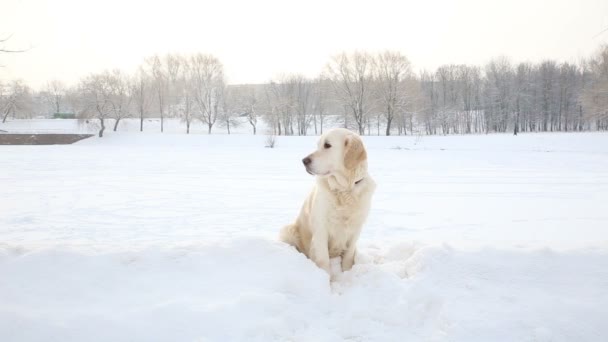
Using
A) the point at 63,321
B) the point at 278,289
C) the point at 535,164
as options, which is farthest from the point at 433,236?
the point at 535,164

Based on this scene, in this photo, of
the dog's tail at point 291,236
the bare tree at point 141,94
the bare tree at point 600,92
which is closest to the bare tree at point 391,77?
the bare tree at point 600,92

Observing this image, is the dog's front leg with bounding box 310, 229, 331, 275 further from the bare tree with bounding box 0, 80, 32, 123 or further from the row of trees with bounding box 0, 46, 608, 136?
the bare tree with bounding box 0, 80, 32, 123

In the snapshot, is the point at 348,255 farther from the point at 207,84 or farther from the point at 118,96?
the point at 207,84

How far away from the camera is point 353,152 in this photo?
3412mm

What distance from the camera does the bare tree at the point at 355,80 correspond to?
1944 inches

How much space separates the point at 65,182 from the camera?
14758 millimetres

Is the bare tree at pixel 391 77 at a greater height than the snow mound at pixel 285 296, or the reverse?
the bare tree at pixel 391 77

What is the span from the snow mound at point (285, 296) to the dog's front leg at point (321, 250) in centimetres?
17

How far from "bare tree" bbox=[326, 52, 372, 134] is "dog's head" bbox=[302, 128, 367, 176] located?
46.7m

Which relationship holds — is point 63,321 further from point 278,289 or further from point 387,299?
point 387,299

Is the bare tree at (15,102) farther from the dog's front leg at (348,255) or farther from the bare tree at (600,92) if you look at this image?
the bare tree at (600,92)

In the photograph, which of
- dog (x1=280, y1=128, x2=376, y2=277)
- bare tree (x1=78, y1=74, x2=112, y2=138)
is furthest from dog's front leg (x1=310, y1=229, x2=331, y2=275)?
bare tree (x1=78, y1=74, x2=112, y2=138)

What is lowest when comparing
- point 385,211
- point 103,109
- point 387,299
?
point 385,211

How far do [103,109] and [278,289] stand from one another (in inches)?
2069
